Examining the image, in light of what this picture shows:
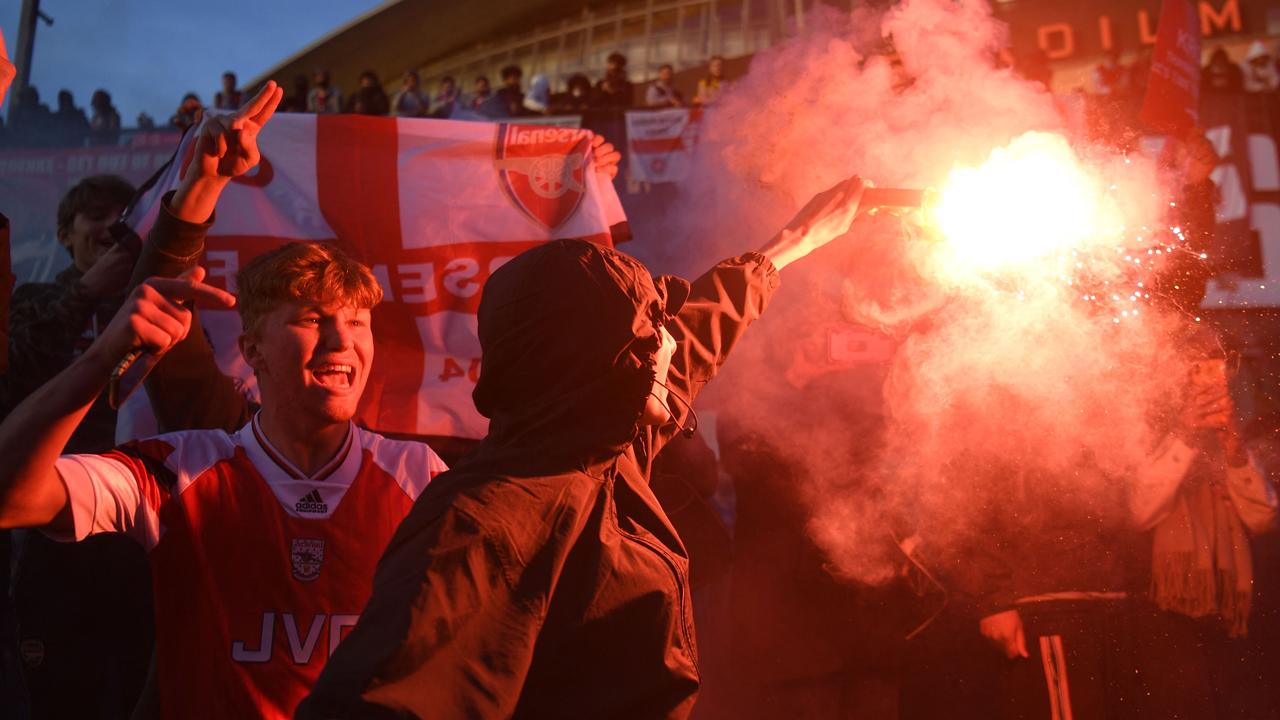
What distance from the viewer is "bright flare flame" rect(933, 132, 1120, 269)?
2.90m

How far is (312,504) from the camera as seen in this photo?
1938 mm

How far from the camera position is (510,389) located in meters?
1.52

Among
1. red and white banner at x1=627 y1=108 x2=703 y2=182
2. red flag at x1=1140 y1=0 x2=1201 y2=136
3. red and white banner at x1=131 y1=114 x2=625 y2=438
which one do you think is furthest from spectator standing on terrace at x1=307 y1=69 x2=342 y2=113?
red flag at x1=1140 y1=0 x2=1201 y2=136

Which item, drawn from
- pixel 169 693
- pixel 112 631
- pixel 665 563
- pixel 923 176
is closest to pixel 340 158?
pixel 112 631

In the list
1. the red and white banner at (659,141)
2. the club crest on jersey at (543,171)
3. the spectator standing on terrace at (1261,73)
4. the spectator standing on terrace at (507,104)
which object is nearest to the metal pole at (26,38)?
the spectator standing on terrace at (507,104)

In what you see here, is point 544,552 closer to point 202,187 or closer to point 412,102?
point 202,187

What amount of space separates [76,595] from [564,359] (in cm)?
187

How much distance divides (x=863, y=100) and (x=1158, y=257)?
1186mm

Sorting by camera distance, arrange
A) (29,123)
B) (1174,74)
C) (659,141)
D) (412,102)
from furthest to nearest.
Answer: (29,123)
(412,102)
(659,141)
(1174,74)

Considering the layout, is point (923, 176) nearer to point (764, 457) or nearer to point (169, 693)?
point (764, 457)

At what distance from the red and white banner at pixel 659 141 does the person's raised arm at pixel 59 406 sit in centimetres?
594

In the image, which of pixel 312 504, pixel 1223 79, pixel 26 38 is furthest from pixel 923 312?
pixel 26 38

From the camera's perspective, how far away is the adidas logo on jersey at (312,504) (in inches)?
75.9

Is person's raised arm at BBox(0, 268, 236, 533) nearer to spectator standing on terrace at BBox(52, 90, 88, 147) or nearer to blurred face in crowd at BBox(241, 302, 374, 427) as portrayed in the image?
blurred face in crowd at BBox(241, 302, 374, 427)
